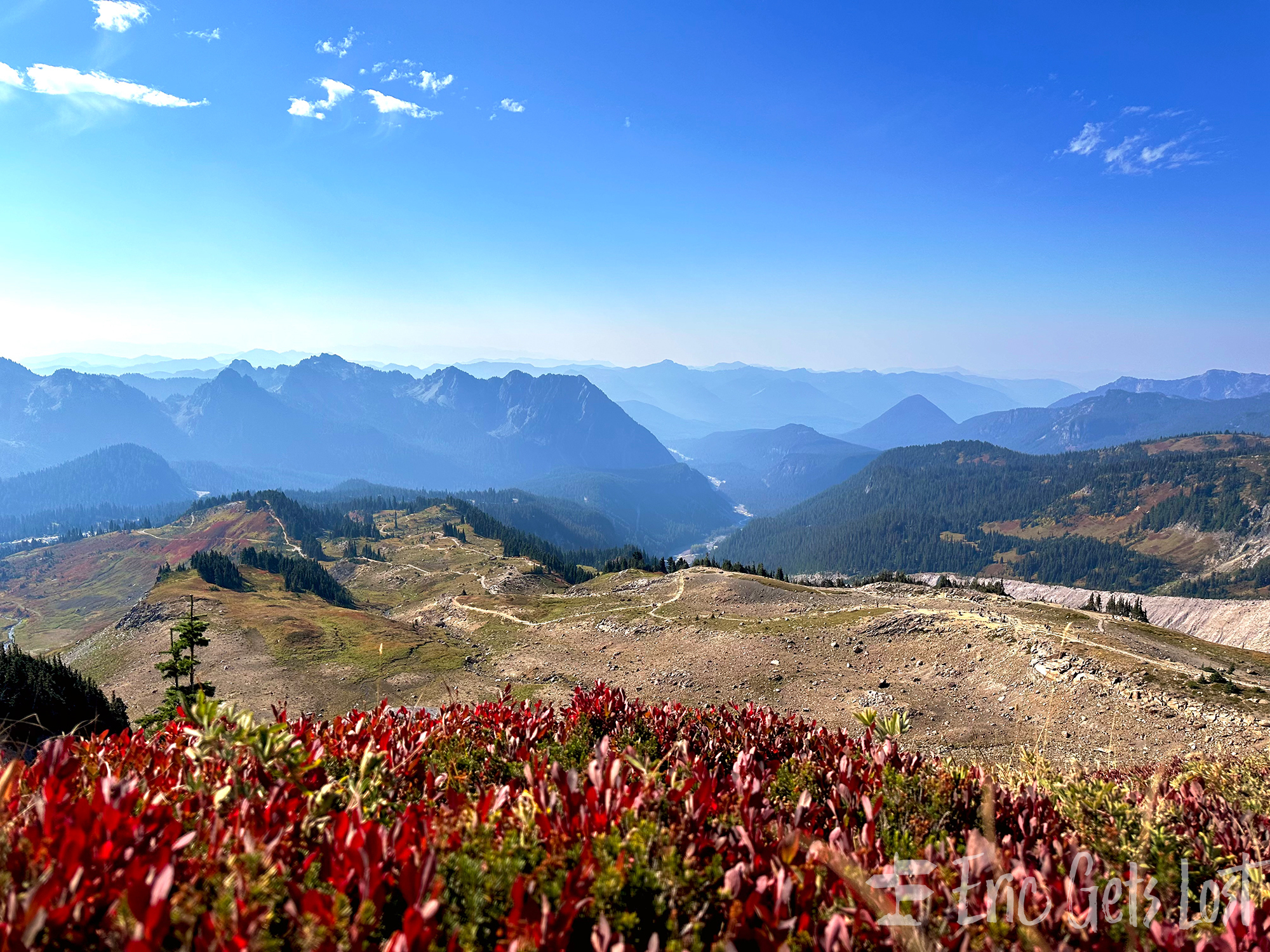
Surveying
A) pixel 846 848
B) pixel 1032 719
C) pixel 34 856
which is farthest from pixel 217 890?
pixel 1032 719

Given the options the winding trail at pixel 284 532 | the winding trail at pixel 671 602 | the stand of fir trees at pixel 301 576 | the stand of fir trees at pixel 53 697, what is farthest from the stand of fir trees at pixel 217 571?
the winding trail at pixel 671 602

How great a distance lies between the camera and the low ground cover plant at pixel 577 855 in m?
2.73

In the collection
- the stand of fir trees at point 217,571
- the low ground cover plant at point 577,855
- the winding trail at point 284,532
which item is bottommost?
the winding trail at point 284,532

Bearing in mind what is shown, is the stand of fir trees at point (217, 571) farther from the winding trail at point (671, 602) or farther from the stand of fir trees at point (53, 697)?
the winding trail at point (671, 602)

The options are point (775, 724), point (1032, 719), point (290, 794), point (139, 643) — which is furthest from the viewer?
point (139, 643)

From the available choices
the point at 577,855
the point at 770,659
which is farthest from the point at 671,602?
the point at 577,855

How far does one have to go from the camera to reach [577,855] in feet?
11.3

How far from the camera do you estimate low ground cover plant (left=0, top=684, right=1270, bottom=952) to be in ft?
8.95

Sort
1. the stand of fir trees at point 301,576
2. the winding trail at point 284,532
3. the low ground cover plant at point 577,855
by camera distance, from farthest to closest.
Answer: the winding trail at point 284,532, the stand of fir trees at point 301,576, the low ground cover plant at point 577,855

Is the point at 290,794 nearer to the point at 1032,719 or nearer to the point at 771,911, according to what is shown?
the point at 771,911

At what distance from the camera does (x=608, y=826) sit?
153 inches

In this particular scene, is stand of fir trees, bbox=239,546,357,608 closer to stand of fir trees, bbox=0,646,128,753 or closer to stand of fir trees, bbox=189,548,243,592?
stand of fir trees, bbox=189,548,243,592

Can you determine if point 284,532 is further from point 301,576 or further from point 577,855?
point 577,855

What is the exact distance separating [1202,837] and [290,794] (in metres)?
7.20
